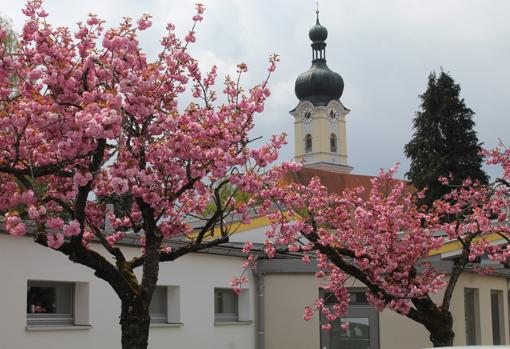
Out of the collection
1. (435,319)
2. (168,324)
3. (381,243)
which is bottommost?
(168,324)

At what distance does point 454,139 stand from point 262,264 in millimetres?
34040

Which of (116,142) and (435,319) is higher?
(116,142)

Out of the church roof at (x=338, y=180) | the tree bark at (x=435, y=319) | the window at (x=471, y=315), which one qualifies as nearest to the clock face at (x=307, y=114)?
the church roof at (x=338, y=180)

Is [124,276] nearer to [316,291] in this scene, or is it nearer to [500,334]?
[316,291]

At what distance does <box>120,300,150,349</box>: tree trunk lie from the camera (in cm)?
927

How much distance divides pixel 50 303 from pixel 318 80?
83.5m

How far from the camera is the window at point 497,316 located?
20.3 metres

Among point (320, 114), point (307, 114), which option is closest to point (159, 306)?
point (320, 114)

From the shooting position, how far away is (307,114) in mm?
99312

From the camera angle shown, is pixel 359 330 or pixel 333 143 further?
pixel 333 143

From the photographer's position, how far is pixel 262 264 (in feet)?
56.8

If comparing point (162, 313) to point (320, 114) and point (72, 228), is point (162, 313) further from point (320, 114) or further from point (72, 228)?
point (320, 114)

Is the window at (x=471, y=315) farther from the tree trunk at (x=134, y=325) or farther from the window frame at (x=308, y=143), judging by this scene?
the window frame at (x=308, y=143)

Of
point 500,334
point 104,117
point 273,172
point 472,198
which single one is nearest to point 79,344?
point 273,172
